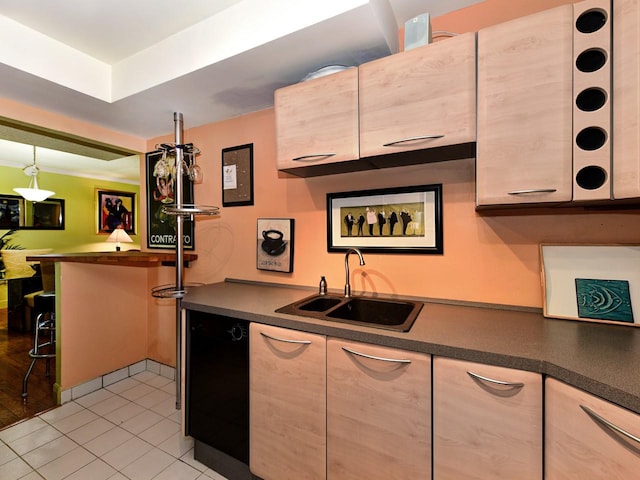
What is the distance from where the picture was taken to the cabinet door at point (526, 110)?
1.04 meters

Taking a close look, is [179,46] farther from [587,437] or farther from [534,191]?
[587,437]

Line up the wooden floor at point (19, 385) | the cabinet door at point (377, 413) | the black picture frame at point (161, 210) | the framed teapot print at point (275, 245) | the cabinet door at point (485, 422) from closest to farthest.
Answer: the cabinet door at point (485, 422) < the cabinet door at point (377, 413) < the framed teapot print at point (275, 245) < the wooden floor at point (19, 385) < the black picture frame at point (161, 210)

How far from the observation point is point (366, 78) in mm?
1361

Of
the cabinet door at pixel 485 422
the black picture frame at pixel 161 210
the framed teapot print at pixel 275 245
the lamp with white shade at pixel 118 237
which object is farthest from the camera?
the lamp with white shade at pixel 118 237

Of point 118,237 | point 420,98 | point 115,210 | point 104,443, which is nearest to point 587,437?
point 420,98

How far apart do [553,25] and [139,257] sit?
8.18 feet

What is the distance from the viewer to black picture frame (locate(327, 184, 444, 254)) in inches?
61.5

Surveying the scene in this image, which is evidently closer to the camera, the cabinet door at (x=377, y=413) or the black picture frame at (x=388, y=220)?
the cabinet door at (x=377, y=413)

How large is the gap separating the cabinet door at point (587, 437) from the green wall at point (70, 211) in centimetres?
671

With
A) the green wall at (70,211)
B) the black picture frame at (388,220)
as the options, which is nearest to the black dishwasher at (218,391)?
the black picture frame at (388,220)

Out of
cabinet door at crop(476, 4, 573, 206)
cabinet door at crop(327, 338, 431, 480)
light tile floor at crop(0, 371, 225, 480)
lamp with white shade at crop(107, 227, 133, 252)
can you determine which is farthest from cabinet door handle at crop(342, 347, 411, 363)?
lamp with white shade at crop(107, 227, 133, 252)

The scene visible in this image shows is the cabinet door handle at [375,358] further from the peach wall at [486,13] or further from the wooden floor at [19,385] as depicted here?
the wooden floor at [19,385]

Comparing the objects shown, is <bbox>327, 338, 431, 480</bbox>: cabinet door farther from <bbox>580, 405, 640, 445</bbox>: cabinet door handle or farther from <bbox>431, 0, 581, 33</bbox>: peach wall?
<bbox>431, 0, 581, 33</bbox>: peach wall

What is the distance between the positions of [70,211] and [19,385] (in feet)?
13.0
